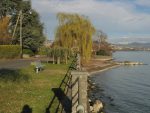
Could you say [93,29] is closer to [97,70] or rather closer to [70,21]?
[70,21]

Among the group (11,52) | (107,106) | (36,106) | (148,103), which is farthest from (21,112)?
(11,52)

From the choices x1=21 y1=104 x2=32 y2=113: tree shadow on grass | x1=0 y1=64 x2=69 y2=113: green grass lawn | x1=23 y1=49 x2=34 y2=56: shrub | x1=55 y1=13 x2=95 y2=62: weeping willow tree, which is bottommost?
x1=21 y1=104 x2=32 y2=113: tree shadow on grass

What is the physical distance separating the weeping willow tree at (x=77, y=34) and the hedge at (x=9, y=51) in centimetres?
690

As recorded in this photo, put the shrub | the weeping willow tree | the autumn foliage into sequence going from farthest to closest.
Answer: the shrub → the autumn foliage → the weeping willow tree

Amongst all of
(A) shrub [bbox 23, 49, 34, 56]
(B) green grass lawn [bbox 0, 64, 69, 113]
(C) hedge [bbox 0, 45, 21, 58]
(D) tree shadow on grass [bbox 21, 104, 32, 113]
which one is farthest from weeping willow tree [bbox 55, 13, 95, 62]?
(D) tree shadow on grass [bbox 21, 104, 32, 113]

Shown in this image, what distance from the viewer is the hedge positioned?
170ft

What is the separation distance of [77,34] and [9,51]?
465 inches

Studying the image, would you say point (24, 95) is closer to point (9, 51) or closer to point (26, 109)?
point (26, 109)

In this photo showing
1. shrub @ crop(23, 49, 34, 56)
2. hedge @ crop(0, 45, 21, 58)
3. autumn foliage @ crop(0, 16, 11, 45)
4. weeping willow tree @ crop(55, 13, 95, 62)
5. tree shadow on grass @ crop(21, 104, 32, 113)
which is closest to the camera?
tree shadow on grass @ crop(21, 104, 32, 113)

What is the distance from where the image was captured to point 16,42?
64312 millimetres

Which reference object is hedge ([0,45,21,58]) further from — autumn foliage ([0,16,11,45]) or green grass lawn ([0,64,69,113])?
green grass lawn ([0,64,69,113])

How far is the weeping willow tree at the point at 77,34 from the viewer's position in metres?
55.5

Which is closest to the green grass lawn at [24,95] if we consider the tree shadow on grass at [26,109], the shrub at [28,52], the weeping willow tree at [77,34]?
the tree shadow on grass at [26,109]

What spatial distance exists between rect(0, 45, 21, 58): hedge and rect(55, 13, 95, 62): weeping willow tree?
6.90m
